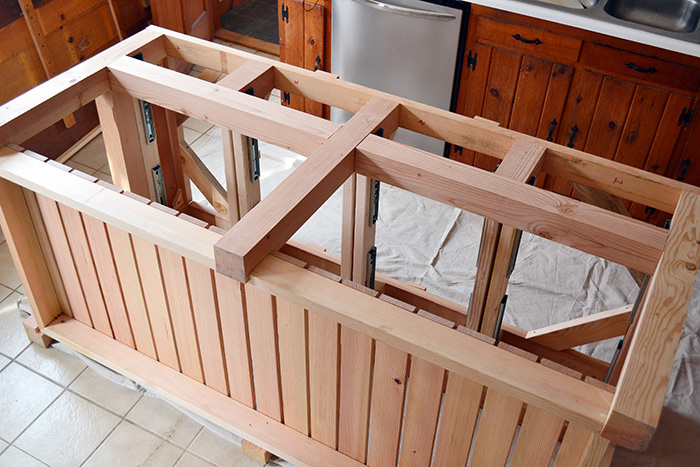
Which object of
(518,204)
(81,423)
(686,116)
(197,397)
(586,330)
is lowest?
(81,423)

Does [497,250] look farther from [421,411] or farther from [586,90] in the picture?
[586,90]

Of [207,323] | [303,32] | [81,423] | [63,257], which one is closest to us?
[207,323]

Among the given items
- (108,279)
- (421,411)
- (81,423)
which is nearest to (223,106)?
(108,279)

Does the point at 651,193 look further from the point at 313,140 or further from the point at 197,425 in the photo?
the point at 197,425

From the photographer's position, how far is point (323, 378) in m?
1.73

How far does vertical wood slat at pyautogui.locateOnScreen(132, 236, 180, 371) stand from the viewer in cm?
182

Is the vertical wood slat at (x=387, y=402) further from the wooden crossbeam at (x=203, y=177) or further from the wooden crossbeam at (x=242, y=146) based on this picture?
the wooden crossbeam at (x=203, y=177)

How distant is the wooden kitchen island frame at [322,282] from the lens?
1.42 meters

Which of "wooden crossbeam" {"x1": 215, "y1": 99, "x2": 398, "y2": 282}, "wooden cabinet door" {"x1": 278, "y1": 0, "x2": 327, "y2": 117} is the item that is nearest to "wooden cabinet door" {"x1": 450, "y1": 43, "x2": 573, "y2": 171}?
"wooden cabinet door" {"x1": 278, "y1": 0, "x2": 327, "y2": 117}

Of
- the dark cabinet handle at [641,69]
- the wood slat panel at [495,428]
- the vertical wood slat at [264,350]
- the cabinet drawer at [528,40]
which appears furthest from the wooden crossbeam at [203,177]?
the dark cabinet handle at [641,69]

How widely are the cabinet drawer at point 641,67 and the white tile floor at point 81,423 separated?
199 cm

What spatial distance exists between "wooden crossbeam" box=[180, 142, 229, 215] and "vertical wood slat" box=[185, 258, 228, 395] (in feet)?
2.55

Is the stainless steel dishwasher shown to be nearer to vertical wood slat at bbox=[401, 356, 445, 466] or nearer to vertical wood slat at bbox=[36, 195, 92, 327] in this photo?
vertical wood slat at bbox=[36, 195, 92, 327]

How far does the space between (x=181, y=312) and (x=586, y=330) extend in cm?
127
